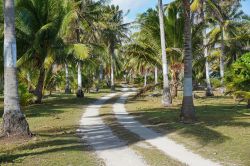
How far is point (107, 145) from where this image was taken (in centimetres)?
1338

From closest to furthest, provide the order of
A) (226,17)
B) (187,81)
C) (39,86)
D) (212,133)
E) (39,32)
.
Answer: (212,133)
(187,81)
(39,32)
(39,86)
(226,17)

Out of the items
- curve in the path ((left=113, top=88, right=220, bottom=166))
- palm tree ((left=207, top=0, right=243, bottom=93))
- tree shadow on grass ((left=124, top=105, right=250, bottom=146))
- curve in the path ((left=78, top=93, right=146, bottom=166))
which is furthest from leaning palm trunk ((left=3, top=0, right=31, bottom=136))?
palm tree ((left=207, top=0, right=243, bottom=93))

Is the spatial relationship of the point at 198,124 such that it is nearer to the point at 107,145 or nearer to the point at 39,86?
the point at 107,145

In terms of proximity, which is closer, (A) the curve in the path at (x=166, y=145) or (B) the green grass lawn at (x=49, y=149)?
(A) the curve in the path at (x=166, y=145)

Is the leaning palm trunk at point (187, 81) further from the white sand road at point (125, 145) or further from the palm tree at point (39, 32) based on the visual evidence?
the palm tree at point (39, 32)

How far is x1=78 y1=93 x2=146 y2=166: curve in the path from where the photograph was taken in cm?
1100

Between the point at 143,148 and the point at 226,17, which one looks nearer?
the point at 143,148

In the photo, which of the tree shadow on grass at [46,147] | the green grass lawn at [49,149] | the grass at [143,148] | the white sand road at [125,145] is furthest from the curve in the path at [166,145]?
the tree shadow on grass at [46,147]

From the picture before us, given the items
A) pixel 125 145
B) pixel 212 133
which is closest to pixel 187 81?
pixel 212 133

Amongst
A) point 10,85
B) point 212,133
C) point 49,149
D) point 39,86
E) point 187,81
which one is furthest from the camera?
point 39,86

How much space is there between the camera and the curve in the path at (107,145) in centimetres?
1100

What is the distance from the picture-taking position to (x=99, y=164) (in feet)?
35.0

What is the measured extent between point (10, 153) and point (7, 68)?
11.0 ft

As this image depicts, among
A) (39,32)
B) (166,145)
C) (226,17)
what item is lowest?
(166,145)
